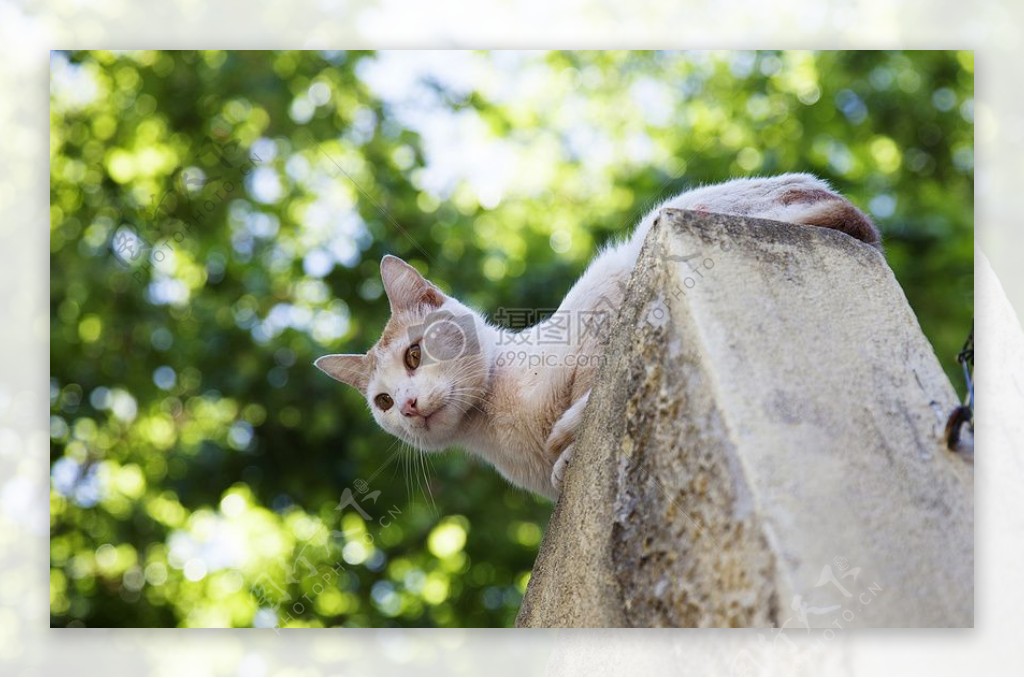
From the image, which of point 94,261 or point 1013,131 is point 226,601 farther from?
point 1013,131

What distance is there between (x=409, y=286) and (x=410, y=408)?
33cm

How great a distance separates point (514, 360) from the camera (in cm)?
255

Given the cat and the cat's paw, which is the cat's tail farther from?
the cat's paw

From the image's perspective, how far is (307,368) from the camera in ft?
11.2

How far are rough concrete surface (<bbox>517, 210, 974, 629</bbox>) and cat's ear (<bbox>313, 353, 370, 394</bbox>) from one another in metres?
0.75

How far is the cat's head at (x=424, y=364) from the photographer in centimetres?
255

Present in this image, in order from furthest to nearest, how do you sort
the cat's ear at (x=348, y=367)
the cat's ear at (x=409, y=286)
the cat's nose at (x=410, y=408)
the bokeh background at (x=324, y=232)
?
the bokeh background at (x=324, y=232) < the cat's ear at (x=348, y=367) < the cat's ear at (x=409, y=286) < the cat's nose at (x=410, y=408)

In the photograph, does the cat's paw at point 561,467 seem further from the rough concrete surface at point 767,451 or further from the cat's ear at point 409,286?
the cat's ear at point 409,286

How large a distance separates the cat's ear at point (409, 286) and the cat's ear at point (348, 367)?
21 cm

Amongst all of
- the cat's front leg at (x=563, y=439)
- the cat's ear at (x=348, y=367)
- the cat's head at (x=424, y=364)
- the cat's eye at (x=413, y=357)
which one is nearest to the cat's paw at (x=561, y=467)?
the cat's front leg at (x=563, y=439)

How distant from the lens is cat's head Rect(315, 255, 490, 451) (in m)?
2.55

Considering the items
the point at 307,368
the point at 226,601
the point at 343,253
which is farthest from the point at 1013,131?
the point at 226,601

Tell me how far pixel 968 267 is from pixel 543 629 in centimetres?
151

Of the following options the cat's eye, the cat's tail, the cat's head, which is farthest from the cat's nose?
the cat's tail
